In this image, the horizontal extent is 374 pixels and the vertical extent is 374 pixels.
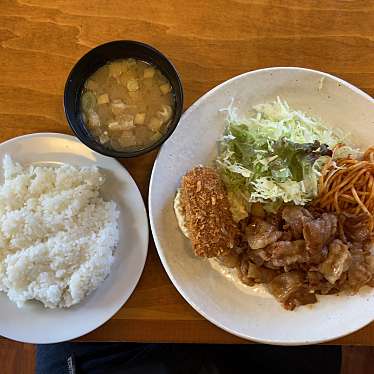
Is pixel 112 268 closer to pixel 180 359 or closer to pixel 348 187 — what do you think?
pixel 180 359

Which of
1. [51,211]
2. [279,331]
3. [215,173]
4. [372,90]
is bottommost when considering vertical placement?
[279,331]

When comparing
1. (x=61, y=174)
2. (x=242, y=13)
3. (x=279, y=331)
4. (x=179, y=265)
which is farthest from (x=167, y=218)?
(x=242, y=13)

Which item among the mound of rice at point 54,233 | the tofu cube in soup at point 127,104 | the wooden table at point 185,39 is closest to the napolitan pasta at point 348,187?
the wooden table at point 185,39

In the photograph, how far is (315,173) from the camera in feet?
5.64

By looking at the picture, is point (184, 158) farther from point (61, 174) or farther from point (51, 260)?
point (51, 260)

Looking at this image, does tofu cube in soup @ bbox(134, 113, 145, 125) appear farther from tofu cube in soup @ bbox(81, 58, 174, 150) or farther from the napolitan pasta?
the napolitan pasta

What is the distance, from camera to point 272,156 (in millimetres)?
1726

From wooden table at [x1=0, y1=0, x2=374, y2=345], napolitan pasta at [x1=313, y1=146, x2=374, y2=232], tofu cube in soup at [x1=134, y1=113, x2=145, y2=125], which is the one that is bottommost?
napolitan pasta at [x1=313, y1=146, x2=374, y2=232]

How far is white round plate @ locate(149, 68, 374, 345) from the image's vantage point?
1642 millimetres

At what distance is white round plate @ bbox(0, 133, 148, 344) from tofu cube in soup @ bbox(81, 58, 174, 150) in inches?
4.1

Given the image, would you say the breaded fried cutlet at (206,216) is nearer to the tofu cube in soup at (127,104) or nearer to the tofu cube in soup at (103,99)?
the tofu cube in soup at (127,104)

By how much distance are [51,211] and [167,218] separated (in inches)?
15.6

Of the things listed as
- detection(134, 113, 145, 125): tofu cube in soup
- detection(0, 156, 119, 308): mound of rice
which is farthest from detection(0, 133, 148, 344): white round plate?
detection(134, 113, 145, 125): tofu cube in soup

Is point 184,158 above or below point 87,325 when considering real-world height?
above
